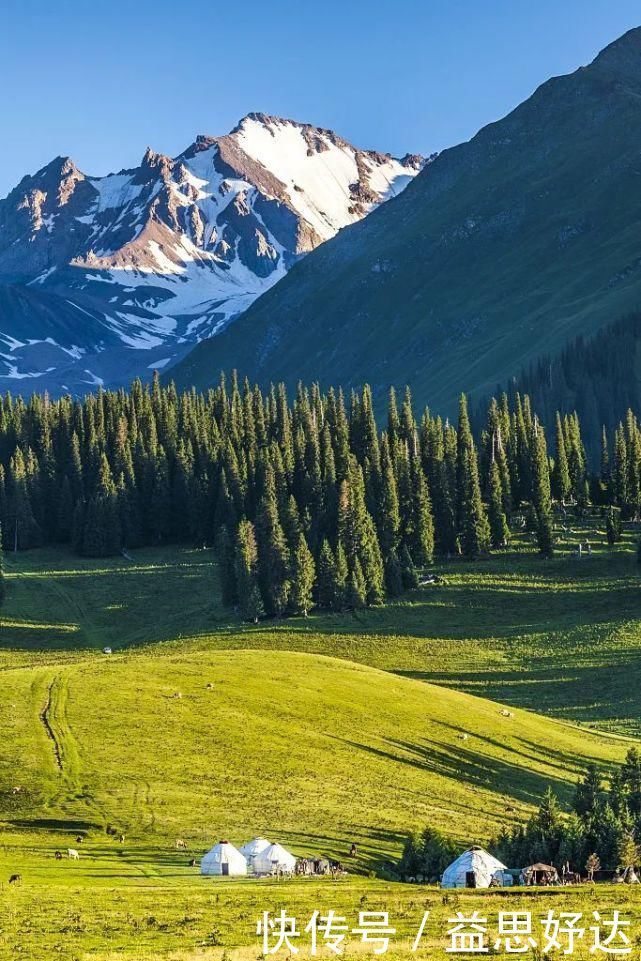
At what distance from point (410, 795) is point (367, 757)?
795cm

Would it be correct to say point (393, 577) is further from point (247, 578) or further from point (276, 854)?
point (276, 854)

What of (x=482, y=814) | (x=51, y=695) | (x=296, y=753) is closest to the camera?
(x=482, y=814)

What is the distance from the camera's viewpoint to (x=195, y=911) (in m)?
52.9

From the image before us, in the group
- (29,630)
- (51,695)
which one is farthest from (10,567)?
(51,695)

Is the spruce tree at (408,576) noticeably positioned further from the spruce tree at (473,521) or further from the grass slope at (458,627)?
the spruce tree at (473,521)

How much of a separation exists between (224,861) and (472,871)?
42.5 ft

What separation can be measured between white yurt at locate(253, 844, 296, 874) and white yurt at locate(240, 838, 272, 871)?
0.72 feet

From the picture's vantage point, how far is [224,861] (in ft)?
219

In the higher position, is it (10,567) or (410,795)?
(10,567)

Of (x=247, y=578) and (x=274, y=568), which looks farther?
(x=274, y=568)

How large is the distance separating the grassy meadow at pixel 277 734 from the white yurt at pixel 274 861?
10.7 ft

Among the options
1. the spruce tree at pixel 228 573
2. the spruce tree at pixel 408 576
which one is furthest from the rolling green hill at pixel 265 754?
the spruce tree at pixel 408 576

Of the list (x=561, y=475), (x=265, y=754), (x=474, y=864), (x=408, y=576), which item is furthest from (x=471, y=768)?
(x=561, y=475)

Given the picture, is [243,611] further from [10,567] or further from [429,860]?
[429,860]
